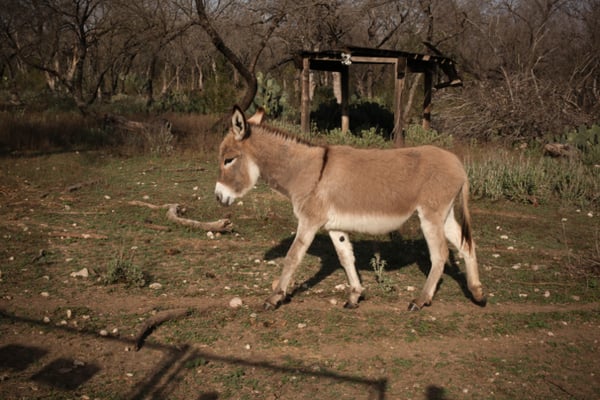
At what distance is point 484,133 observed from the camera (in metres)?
18.2

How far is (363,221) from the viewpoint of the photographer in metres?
5.15

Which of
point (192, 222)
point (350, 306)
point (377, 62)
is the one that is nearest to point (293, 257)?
point (350, 306)

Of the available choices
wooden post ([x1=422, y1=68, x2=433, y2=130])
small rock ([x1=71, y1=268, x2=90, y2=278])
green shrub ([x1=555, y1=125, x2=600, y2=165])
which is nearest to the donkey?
small rock ([x1=71, y1=268, x2=90, y2=278])

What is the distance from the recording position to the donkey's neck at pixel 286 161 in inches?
206

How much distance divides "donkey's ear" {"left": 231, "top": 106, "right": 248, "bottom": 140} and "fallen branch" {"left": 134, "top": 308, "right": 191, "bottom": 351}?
1.85 m

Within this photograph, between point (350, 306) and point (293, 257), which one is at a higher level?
point (293, 257)

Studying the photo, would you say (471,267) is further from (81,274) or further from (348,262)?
(81,274)

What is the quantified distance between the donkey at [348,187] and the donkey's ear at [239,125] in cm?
1

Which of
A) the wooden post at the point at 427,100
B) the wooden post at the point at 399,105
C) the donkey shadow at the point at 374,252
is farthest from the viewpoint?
the wooden post at the point at 427,100

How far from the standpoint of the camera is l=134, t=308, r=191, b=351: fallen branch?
4.39 m

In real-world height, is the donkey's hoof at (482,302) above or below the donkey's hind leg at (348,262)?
below

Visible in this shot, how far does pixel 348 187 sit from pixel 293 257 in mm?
897

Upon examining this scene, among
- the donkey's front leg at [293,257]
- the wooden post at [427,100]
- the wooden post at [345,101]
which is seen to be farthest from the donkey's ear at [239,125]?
the wooden post at [427,100]

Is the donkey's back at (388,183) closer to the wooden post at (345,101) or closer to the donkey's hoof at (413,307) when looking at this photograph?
the donkey's hoof at (413,307)
